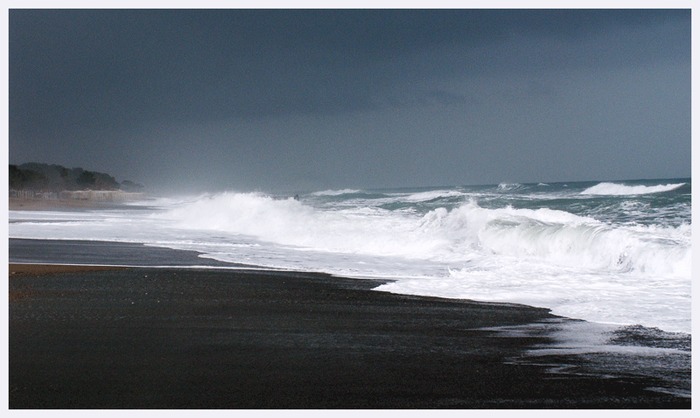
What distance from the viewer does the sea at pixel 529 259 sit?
7089 mm

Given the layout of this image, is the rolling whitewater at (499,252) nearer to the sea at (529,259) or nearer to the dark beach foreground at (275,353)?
the sea at (529,259)

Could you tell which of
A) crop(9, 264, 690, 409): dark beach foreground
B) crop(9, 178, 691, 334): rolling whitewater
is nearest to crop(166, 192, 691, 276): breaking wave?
crop(9, 178, 691, 334): rolling whitewater

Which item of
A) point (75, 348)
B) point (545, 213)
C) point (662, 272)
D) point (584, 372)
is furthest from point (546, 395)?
point (545, 213)

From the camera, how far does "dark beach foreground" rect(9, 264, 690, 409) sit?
493 centimetres

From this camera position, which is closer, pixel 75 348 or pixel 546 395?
pixel 546 395

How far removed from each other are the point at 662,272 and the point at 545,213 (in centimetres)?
876

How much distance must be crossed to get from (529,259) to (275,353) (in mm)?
9315

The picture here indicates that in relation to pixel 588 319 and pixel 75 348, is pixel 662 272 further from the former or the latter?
pixel 75 348

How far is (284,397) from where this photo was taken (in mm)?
4938

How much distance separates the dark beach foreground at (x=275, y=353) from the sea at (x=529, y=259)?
563 mm

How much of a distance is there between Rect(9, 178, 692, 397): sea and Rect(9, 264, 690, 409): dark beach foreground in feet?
1.85

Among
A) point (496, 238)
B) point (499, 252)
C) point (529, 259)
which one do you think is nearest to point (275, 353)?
point (529, 259)

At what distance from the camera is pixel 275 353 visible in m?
6.18

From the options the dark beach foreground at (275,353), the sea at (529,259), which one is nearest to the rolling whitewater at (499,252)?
the sea at (529,259)
